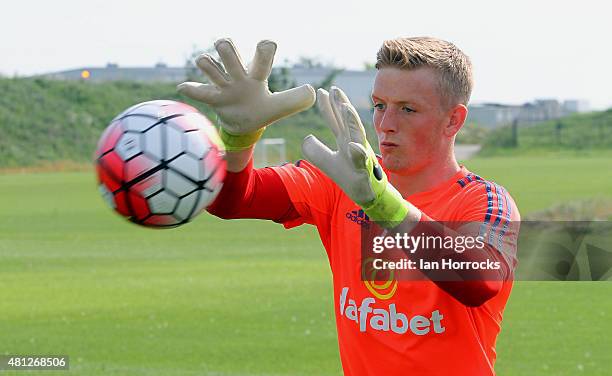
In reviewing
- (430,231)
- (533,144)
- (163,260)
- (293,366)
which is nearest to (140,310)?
(293,366)

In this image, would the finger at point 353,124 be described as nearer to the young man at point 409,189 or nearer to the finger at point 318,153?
the finger at point 318,153

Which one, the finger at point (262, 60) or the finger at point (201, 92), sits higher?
the finger at point (262, 60)

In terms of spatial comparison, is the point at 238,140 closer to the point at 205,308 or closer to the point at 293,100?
the point at 293,100

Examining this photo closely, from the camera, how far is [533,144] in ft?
228

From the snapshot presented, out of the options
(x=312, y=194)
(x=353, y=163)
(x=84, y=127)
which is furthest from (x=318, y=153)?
(x=84, y=127)

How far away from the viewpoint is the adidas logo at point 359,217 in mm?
5047

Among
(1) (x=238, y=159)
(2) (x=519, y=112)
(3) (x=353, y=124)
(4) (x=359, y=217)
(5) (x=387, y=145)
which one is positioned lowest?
(2) (x=519, y=112)

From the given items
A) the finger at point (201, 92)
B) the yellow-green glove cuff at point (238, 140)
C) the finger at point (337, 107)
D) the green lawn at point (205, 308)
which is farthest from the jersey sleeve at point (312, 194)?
the green lawn at point (205, 308)

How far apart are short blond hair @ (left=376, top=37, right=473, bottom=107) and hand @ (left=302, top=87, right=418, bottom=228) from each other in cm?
61

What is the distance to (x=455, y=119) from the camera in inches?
197

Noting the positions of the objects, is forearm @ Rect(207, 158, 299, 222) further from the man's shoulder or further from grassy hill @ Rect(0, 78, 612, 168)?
grassy hill @ Rect(0, 78, 612, 168)

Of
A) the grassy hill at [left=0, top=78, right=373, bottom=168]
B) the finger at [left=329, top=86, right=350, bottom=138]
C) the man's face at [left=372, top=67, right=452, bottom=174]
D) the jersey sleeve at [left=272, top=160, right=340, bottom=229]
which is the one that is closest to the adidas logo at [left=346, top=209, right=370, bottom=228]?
the jersey sleeve at [left=272, top=160, right=340, bottom=229]

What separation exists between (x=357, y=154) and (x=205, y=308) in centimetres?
964

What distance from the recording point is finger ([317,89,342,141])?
13.8 feet
